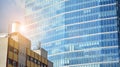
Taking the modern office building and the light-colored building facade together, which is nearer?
the light-colored building facade

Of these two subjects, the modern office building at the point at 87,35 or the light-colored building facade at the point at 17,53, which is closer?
the light-colored building facade at the point at 17,53

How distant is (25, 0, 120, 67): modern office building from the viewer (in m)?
180

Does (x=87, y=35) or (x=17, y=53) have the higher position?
(x=87, y=35)

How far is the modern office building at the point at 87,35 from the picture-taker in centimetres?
17988

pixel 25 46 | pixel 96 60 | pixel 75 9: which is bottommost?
pixel 96 60

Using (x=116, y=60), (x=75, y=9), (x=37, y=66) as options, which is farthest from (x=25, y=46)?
(x=75, y=9)

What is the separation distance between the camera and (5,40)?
257 ft

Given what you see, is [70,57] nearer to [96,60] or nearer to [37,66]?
[96,60]

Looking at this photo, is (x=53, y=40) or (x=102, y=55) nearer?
(x=102, y=55)

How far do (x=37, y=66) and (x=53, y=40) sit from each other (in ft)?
336

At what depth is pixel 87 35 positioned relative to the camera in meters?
186

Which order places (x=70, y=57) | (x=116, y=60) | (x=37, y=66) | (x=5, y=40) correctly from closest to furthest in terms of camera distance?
(x=5, y=40), (x=37, y=66), (x=116, y=60), (x=70, y=57)

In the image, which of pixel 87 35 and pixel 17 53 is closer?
pixel 17 53

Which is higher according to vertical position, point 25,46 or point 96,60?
point 25,46
